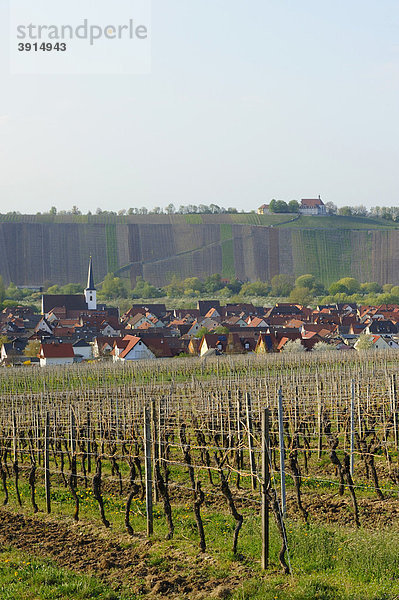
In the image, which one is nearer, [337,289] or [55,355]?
[55,355]

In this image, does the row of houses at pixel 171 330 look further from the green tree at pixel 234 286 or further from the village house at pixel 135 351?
the green tree at pixel 234 286

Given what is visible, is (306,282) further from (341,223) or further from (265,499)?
(265,499)

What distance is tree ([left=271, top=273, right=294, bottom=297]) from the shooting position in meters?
126

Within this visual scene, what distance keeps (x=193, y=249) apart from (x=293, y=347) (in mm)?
90905

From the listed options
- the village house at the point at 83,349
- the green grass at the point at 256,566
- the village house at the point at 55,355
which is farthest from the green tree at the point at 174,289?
the green grass at the point at 256,566

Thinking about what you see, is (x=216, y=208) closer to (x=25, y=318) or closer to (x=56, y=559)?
(x=25, y=318)

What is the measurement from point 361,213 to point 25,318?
4146 inches

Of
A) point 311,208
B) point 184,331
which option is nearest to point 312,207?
point 311,208

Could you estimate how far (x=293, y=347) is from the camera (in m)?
58.6

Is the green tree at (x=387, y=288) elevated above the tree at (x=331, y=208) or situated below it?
below

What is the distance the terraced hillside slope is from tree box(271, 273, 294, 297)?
25.0ft

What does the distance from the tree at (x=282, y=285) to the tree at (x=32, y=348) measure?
6766cm

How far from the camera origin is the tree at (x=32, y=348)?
61500mm

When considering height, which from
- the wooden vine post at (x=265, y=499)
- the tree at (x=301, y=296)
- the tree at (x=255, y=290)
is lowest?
the wooden vine post at (x=265, y=499)
